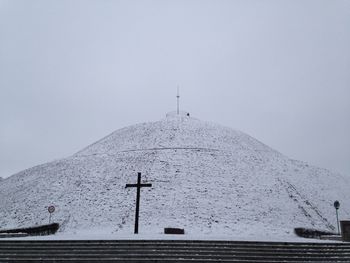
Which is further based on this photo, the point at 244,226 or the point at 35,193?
the point at 35,193

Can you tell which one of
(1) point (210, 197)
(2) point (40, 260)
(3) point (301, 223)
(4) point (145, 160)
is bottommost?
(2) point (40, 260)

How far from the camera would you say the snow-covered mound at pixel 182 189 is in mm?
21719

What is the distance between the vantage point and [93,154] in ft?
108

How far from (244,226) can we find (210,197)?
3342 mm

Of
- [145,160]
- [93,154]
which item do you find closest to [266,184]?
[145,160]

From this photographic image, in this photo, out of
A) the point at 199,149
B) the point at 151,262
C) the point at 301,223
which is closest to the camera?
the point at 151,262

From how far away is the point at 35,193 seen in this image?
88.4 ft

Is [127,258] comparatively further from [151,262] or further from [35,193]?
[35,193]

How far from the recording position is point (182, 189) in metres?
24.4

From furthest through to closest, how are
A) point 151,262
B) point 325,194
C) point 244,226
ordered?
point 325,194
point 244,226
point 151,262

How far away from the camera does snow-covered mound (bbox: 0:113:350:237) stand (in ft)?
71.3

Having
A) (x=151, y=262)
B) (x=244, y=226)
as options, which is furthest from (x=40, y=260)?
(x=244, y=226)

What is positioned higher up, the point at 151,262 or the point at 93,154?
the point at 93,154

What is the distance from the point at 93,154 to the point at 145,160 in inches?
260
